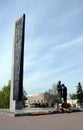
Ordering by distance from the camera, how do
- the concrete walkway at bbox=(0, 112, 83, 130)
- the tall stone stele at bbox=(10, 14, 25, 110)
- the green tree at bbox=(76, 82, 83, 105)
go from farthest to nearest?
the green tree at bbox=(76, 82, 83, 105), the tall stone stele at bbox=(10, 14, 25, 110), the concrete walkway at bbox=(0, 112, 83, 130)

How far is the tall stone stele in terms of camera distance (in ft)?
114

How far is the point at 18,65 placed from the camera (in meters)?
35.4

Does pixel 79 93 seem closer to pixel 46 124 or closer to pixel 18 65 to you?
pixel 18 65

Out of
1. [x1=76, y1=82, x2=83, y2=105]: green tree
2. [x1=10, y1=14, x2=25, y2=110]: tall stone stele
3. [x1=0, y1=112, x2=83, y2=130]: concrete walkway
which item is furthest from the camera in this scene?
[x1=76, y1=82, x2=83, y2=105]: green tree

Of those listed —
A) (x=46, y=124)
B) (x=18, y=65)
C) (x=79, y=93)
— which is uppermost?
(x=79, y=93)

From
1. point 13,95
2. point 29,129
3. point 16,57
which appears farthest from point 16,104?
point 29,129

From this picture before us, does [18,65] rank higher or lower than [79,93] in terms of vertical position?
lower

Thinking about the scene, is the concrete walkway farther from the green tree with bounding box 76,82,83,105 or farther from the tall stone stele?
the green tree with bounding box 76,82,83,105

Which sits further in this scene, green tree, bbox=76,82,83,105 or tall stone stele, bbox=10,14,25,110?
green tree, bbox=76,82,83,105

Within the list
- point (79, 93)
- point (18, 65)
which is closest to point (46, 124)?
point (18, 65)

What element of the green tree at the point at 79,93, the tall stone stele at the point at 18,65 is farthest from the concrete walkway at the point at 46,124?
the green tree at the point at 79,93

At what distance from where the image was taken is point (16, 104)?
3562cm

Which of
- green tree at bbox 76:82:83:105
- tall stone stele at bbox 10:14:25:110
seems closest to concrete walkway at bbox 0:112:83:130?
tall stone stele at bbox 10:14:25:110

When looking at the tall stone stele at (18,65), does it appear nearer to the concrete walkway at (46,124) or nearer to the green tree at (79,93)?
the concrete walkway at (46,124)
